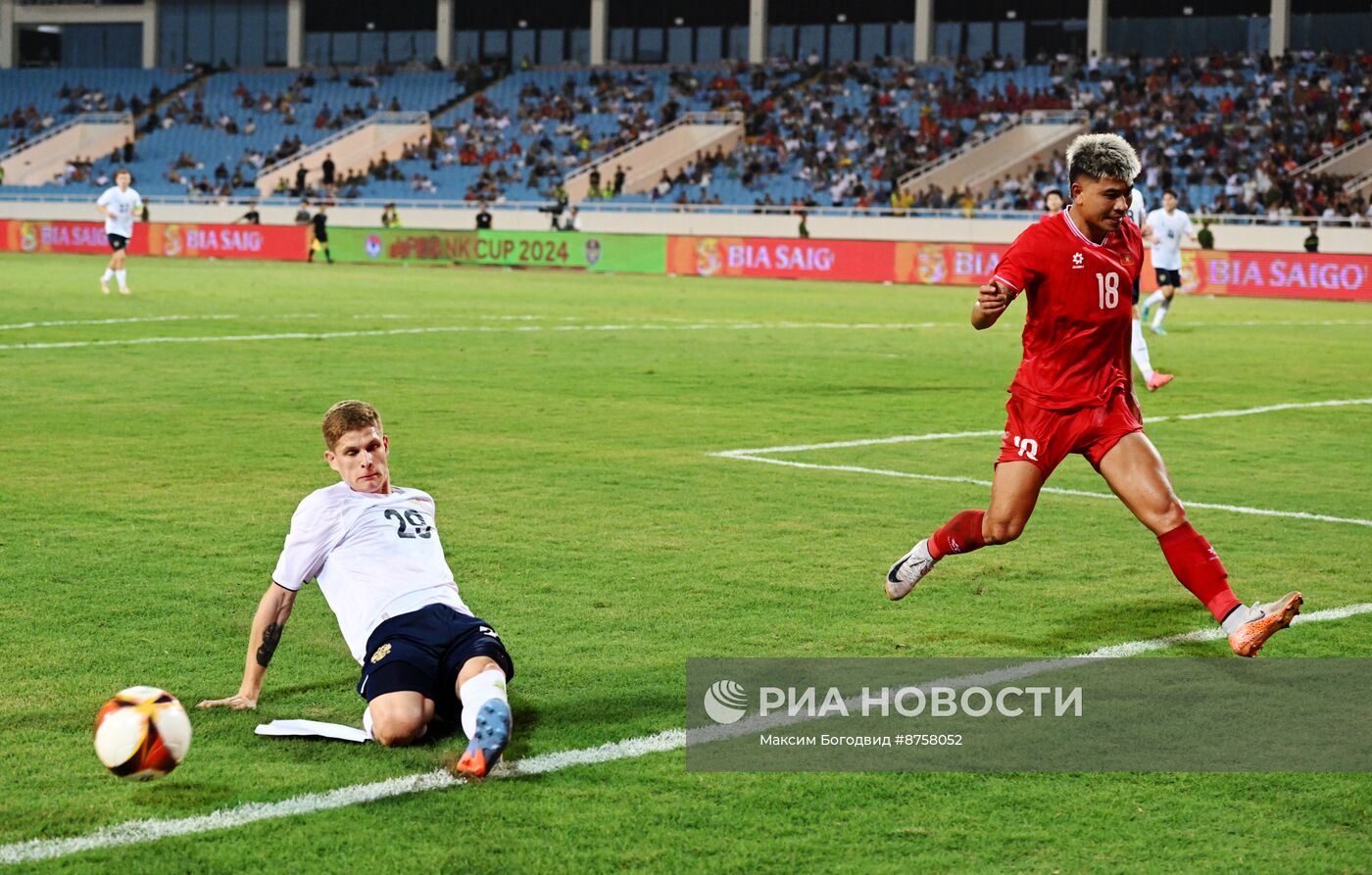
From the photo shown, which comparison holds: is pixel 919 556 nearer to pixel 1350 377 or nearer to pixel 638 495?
pixel 638 495

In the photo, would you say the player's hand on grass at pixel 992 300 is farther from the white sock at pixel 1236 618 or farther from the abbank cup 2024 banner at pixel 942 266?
the abbank cup 2024 banner at pixel 942 266

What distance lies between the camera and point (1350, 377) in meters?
19.7

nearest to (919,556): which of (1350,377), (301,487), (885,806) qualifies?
(885,806)

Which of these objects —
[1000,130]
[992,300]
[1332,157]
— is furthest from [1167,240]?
[1000,130]

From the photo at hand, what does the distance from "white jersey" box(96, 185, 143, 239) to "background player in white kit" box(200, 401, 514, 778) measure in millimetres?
26526

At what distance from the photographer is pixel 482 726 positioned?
5.01 m

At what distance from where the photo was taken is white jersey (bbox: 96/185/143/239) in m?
30.8

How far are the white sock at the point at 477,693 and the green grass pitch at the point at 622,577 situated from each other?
0.69 ft

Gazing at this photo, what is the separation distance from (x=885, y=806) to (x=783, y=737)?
0.70 m

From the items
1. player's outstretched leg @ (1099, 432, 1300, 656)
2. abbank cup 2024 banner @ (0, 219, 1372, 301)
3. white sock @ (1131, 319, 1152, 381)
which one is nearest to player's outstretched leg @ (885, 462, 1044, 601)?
player's outstretched leg @ (1099, 432, 1300, 656)

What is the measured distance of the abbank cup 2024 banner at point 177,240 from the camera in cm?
4781

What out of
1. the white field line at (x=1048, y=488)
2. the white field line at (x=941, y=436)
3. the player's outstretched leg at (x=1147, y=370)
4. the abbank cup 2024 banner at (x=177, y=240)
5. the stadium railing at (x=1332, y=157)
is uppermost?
the stadium railing at (x=1332, y=157)

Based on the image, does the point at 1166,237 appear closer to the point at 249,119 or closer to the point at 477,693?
A: the point at 477,693

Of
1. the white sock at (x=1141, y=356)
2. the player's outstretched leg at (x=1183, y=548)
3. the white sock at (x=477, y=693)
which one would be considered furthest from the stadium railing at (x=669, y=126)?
the white sock at (x=477, y=693)
